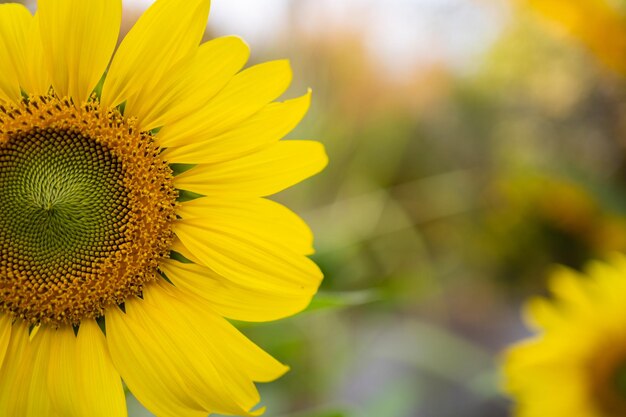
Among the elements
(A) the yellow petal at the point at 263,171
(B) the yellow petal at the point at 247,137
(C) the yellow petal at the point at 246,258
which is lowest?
(C) the yellow petal at the point at 246,258

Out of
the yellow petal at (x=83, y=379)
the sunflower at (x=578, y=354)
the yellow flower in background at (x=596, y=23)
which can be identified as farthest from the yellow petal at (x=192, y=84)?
the yellow flower in background at (x=596, y=23)

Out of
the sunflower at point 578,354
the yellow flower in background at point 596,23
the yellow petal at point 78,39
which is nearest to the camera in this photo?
the yellow petal at point 78,39

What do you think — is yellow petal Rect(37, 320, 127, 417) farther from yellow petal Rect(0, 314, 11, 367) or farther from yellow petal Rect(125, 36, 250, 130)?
yellow petal Rect(125, 36, 250, 130)

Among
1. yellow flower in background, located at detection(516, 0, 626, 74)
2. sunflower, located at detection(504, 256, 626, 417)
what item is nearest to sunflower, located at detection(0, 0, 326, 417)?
sunflower, located at detection(504, 256, 626, 417)

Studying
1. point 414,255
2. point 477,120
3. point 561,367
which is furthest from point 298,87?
point 561,367

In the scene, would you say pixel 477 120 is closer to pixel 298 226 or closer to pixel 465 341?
pixel 465 341

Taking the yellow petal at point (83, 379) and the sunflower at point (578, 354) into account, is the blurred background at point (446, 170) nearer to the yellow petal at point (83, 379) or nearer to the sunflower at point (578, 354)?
the sunflower at point (578, 354)

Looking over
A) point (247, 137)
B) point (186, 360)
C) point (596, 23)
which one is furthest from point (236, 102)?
point (596, 23)

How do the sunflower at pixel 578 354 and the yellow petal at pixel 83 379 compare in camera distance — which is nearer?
the yellow petal at pixel 83 379
